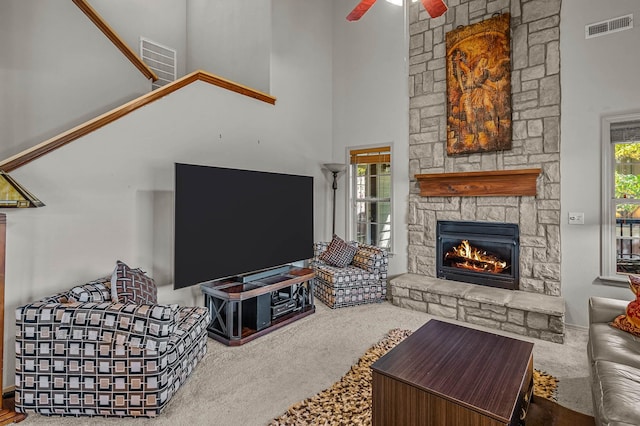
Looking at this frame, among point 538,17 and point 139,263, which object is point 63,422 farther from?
point 538,17

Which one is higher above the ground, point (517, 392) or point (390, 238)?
point (390, 238)

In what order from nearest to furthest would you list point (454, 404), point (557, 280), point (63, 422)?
1. point (454, 404)
2. point (63, 422)
3. point (557, 280)

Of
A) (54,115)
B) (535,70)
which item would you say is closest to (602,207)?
(535,70)

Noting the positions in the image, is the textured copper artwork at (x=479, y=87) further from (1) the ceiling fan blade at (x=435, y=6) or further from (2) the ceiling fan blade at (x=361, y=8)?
(2) the ceiling fan blade at (x=361, y=8)

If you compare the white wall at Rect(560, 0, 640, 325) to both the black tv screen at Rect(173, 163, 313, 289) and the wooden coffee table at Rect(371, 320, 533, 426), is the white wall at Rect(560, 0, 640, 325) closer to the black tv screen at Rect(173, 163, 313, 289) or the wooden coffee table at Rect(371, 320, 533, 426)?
the wooden coffee table at Rect(371, 320, 533, 426)

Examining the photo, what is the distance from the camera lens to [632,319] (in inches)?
85.0

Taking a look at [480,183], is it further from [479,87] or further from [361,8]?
[361,8]

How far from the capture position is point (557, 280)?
3.56 meters

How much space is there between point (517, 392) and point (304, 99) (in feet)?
14.5

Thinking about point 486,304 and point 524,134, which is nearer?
point 486,304

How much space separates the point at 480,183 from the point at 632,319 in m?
2.11

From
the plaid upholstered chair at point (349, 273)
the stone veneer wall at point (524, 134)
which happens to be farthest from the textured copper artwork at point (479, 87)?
the plaid upholstered chair at point (349, 273)

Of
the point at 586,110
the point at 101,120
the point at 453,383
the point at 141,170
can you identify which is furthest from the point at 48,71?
the point at 586,110

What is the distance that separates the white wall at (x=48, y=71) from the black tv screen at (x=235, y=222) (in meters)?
1.64
